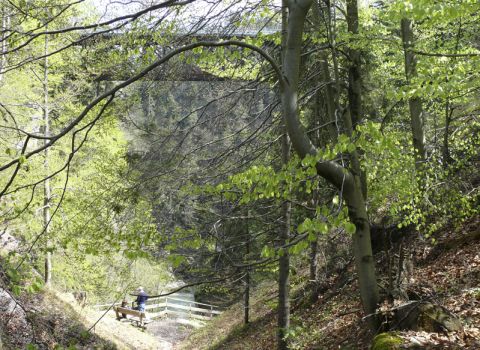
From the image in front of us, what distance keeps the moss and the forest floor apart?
77 millimetres

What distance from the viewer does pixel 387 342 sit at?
4.91 meters

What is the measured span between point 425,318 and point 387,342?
0.79m

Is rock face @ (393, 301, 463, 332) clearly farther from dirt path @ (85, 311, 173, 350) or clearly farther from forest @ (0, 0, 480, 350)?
dirt path @ (85, 311, 173, 350)

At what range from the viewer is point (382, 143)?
14.3 feet

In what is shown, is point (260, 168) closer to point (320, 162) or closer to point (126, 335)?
point (320, 162)

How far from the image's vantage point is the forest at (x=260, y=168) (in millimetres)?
4656

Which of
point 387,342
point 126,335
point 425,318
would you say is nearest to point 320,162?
point 387,342

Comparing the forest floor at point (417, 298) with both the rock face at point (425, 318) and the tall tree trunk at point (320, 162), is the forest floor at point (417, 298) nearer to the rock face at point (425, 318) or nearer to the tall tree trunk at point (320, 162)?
the rock face at point (425, 318)

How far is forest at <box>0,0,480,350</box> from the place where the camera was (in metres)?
4.66

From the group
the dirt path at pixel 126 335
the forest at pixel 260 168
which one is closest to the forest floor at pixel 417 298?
the forest at pixel 260 168

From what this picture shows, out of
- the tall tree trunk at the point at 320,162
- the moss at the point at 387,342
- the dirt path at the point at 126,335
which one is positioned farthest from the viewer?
the dirt path at the point at 126,335

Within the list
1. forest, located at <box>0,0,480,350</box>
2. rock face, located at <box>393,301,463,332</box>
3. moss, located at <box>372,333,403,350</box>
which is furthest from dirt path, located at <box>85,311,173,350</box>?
moss, located at <box>372,333,403,350</box>

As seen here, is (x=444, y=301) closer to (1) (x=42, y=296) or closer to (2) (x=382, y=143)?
(2) (x=382, y=143)

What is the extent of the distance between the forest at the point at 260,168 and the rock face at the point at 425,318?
0.02 meters
